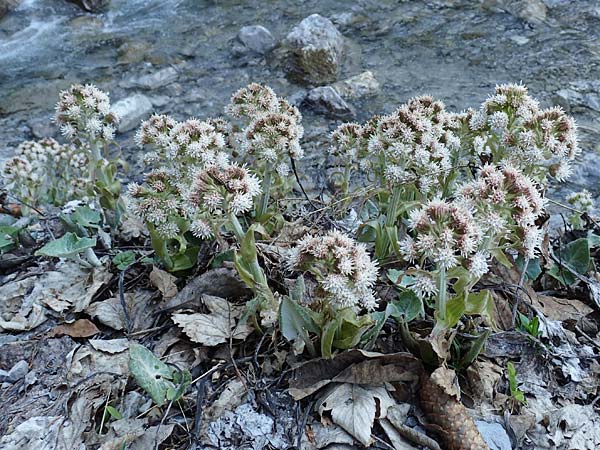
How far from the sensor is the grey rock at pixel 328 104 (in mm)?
6266

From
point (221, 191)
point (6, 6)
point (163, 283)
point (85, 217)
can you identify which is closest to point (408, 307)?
point (221, 191)

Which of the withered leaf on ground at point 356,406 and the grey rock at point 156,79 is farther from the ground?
the withered leaf on ground at point 356,406

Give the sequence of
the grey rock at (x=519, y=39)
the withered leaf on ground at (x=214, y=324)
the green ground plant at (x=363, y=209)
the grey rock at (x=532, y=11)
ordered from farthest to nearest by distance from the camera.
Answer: the grey rock at (x=532, y=11) < the grey rock at (x=519, y=39) < the withered leaf on ground at (x=214, y=324) < the green ground plant at (x=363, y=209)

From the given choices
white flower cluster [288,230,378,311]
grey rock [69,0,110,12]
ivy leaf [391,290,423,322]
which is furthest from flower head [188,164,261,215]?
grey rock [69,0,110,12]

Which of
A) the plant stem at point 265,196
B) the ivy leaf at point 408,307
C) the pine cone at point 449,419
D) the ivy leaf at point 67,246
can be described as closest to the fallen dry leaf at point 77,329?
the ivy leaf at point 67,246

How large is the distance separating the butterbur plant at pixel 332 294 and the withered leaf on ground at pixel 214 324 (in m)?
0.34

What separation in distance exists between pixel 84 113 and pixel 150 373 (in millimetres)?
1608

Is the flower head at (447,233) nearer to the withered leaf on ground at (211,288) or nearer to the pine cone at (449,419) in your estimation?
the pine cone at (449,419)

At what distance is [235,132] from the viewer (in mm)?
3527

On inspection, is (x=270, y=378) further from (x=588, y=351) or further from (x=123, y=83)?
(x=123, y=83)

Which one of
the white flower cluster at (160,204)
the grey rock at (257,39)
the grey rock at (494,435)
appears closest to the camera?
the grey rock at (494,435)

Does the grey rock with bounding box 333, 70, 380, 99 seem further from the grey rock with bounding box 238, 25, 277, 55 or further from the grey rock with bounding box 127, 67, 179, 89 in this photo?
the grey rock with bounding box 127, 67, 179, 89

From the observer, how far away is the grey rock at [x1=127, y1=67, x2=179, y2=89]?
7391mm

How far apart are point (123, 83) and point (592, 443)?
675cm
